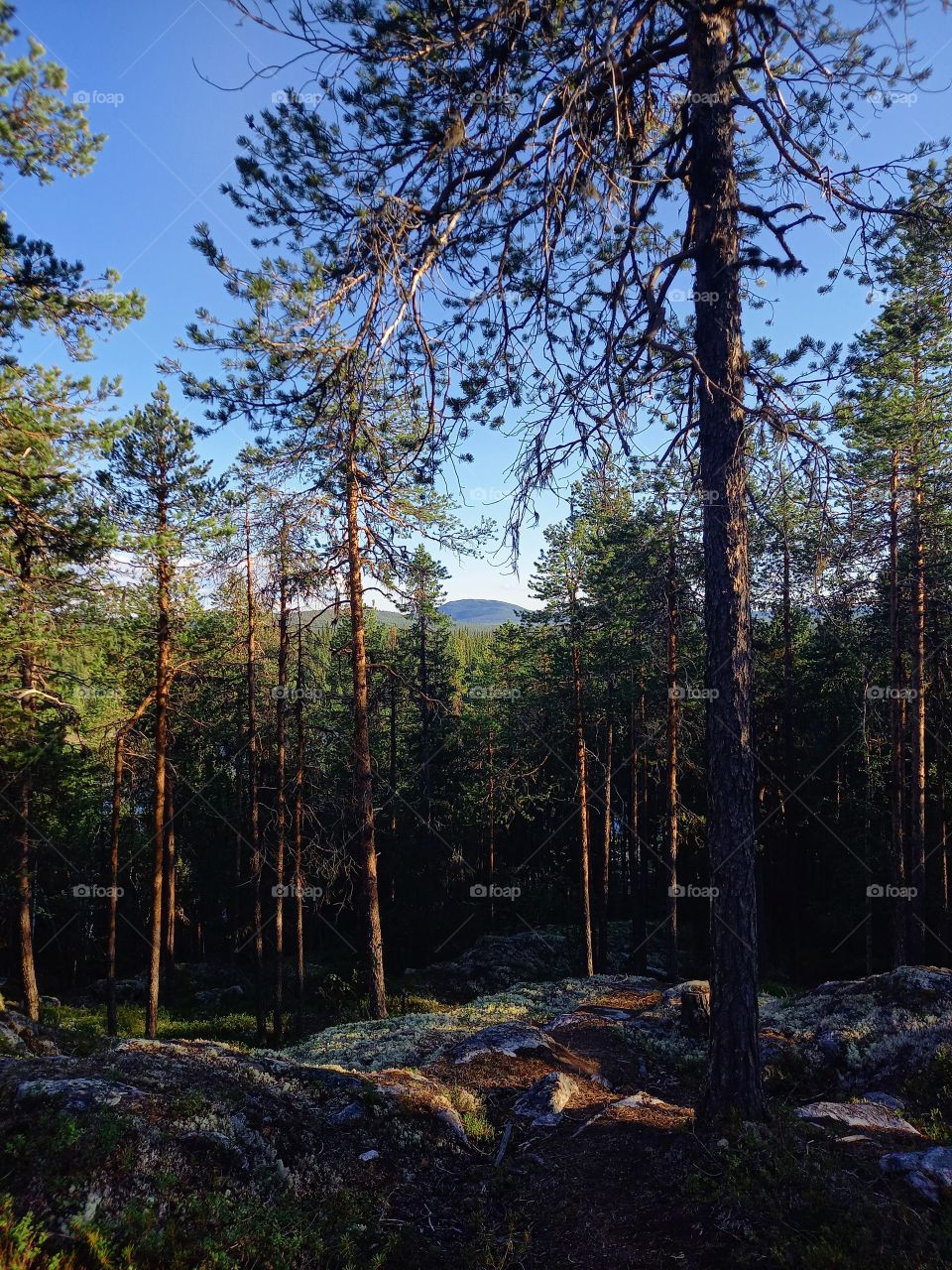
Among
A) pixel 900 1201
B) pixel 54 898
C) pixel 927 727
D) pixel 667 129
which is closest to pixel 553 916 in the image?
pixel 927 727

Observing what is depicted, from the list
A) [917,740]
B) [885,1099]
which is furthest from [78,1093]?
[917,740]

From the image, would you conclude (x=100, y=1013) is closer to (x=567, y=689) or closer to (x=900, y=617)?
(x=567, y=689)

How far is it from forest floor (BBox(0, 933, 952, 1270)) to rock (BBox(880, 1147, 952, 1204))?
19 millimetres

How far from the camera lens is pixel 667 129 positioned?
23.3ft

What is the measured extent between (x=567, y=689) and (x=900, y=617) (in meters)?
9.94

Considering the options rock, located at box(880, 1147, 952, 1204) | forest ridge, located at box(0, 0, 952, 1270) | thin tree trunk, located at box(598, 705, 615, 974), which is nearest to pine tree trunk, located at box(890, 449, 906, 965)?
forest ridge, located at box(0, 0, 952, 1270)

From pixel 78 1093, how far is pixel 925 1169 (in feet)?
22.3

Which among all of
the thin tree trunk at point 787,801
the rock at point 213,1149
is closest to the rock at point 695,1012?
the thin tree trunk at point 787,801

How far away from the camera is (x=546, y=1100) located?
26.0 ft

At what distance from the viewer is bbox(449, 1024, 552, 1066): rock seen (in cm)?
1004

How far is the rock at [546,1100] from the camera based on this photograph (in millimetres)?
7594

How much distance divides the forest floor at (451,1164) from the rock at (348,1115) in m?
0.02

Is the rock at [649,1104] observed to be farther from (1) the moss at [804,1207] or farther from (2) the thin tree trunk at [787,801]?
(2) the thin tree trunk at [787,801]

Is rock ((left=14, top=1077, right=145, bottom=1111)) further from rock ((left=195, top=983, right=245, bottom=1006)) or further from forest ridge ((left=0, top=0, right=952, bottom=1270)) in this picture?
rock ((left=195, top=983, right=245, bottom=1006))
